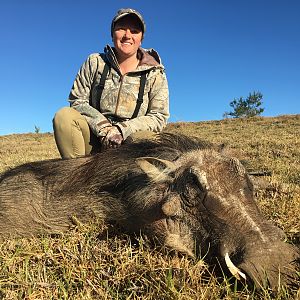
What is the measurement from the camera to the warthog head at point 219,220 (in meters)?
2.05

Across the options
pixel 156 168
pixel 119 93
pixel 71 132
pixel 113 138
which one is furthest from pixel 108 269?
pixel 119 93

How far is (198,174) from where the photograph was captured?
8.62ft

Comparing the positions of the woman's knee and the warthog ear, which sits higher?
the woman's knee

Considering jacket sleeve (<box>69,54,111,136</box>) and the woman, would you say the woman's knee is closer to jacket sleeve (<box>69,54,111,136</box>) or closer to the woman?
the woman

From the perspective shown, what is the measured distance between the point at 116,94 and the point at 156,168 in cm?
170

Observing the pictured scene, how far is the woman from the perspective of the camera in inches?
169

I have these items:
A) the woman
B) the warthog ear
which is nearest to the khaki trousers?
the woman

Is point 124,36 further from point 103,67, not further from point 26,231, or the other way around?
point 26,231

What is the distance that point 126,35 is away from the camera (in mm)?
4414

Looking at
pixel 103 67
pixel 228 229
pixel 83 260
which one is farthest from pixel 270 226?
pixel 103 67

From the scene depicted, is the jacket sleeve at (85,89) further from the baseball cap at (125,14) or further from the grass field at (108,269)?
the grass field at (108,269)

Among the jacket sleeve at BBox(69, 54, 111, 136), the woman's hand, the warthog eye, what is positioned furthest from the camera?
the jacket sleeve at BBox(69, 54, 111, 136)

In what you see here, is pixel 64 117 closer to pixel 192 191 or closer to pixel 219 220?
pixel 192 191

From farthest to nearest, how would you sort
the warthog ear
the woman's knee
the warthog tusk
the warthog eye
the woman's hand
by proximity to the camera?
the woman's knee, the woman's hand, the warthog ear, the warthog eye, the warthog tusk
